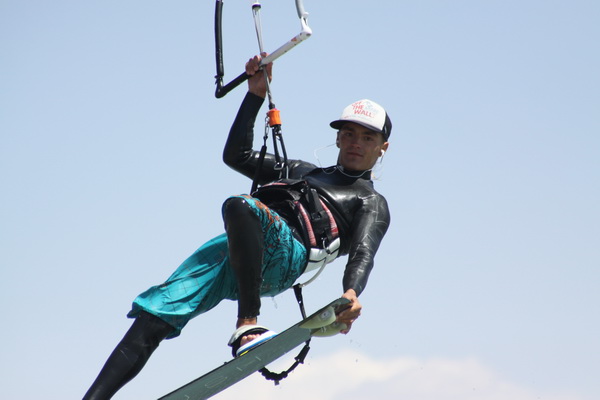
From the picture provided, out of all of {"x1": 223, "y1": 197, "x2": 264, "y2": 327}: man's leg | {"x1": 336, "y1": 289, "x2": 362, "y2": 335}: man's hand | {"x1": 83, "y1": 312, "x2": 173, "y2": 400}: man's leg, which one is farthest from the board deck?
{"x1": 83, "y1": 312, "x2": 173, "y2": 400}: man's leg

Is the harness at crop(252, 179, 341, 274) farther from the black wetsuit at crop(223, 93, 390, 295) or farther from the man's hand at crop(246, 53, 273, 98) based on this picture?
the man's hand at crop(246, 53, 273, 98)

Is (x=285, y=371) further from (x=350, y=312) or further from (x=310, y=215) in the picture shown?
(x=310, y=215)

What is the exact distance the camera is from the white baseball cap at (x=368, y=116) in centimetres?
818

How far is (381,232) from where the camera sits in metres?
7.75

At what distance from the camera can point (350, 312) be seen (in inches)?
273

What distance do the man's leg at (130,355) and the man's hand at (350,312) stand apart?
1.18m

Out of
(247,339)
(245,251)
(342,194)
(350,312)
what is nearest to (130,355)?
(247,339)

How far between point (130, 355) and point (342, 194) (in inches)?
78.9

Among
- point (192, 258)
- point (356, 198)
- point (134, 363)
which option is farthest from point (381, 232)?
point (134, 363)

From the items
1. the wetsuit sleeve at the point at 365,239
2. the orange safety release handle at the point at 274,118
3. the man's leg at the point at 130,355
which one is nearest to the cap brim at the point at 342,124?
the wetsuit sleeve at the point at 365,239

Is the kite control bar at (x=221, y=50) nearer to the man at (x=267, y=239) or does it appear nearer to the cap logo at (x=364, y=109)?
the man at (x=267, y=239)

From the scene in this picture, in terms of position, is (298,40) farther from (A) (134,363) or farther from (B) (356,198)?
(A) (134,363)

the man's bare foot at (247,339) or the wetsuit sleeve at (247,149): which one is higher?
the wetsuit sleeve at (247,149)

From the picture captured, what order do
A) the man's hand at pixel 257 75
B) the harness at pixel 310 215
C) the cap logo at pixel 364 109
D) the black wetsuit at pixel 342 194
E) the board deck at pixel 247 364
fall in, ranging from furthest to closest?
the cap logo at pixel 364 109 < the man's hand at pixel 257 75 < the harness at pixel 310 215 < the black wetsuit at pixel 342 194 < the board deck at pixel 247 364
